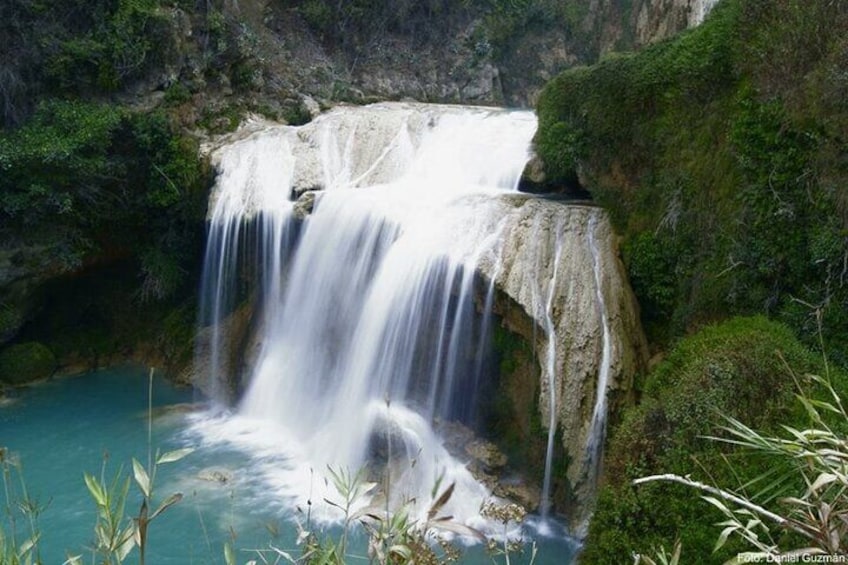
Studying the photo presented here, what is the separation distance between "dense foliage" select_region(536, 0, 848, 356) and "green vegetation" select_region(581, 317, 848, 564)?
113cm

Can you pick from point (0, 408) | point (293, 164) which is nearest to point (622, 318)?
point (293, 164)

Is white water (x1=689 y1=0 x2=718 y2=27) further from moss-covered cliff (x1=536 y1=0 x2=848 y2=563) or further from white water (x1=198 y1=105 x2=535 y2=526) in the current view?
moss-covered cliff (x1=536 y1=0 x2=848 y2=563)

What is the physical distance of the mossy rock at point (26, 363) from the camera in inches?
516

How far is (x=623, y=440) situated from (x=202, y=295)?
9.64 m

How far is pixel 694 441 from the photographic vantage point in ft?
18.5

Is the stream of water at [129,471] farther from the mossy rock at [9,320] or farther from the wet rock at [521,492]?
the mossy rock at [9,320]

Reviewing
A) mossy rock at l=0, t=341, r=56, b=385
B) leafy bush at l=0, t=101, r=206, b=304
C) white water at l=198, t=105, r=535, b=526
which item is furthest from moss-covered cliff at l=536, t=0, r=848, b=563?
mossy rock at l=0, t=341, r=56, b=385

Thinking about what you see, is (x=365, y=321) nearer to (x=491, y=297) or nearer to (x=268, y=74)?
(x=491, y=297)

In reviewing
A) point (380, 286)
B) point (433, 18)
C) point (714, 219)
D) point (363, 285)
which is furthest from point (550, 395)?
point (433, 18)

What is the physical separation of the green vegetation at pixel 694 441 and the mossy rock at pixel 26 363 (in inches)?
458

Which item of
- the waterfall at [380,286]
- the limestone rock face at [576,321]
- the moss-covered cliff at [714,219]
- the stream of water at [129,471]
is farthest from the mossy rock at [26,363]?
the moss-covered cliff at [714,219]

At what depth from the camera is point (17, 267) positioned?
12.9 m

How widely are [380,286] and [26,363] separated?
7.84 m

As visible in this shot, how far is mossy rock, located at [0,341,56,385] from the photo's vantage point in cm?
1311
